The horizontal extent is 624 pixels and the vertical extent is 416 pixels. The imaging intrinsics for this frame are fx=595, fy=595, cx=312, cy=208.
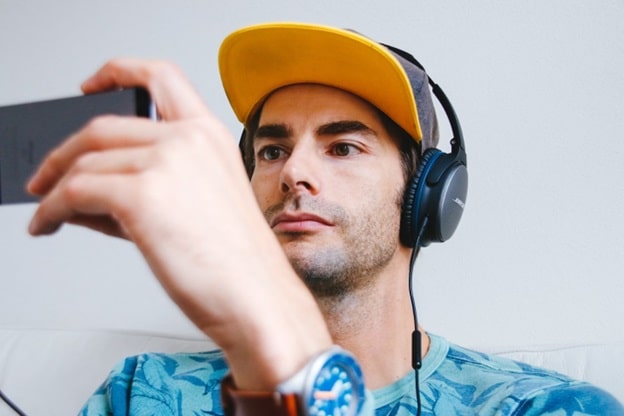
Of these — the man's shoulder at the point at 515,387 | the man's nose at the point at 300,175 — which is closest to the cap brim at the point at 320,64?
the man's nose at the point at 300,175

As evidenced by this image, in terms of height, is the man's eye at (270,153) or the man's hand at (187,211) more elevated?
the man's eye at (270,153)

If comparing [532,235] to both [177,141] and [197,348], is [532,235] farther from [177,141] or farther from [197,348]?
[177,141]

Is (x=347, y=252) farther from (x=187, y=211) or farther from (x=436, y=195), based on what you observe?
(x=187, y=211)

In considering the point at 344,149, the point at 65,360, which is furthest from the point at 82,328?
the point at 344,149

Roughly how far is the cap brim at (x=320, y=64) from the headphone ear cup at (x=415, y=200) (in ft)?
0.22

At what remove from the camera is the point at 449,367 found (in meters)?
0.91

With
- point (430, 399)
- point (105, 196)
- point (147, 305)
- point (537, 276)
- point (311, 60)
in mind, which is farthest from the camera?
point (147, 305)

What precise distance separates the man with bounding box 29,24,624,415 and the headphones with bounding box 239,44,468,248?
45 millimetres

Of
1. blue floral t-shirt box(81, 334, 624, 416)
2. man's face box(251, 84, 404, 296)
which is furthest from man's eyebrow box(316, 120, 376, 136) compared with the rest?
blue floral t-shirt box(81, 334, 624, 416)

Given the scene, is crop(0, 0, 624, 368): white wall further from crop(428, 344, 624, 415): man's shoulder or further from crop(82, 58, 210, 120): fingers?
crop(82, 58, 210, 120): fingers

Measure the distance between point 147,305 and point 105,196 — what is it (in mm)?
978

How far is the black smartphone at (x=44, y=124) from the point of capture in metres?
0.45

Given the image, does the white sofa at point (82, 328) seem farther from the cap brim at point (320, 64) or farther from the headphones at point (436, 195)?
the cap brim at point (320, 64)

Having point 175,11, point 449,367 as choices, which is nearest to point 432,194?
point 449,367
